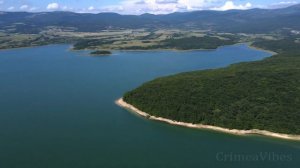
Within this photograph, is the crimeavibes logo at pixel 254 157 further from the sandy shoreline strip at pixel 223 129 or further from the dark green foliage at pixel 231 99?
the dark green foliage at pixel 231 99

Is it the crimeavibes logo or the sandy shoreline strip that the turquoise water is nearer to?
the crimeavibes logo

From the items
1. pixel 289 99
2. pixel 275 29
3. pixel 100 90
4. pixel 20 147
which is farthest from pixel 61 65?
pixel 275 29

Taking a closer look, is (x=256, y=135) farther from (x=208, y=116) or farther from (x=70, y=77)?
(x=70, y=77)

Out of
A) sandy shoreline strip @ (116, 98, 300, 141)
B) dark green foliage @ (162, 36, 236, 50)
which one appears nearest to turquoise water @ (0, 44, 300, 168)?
sandy shoreline strip @ (116, 98, 300, 141)

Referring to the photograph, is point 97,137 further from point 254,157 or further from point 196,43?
point 196,43

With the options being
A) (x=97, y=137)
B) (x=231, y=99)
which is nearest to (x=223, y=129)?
(x=231, y=99)

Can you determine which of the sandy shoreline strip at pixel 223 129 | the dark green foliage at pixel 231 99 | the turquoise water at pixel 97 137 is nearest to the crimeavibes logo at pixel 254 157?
the turquoise water at pixel 97 137
